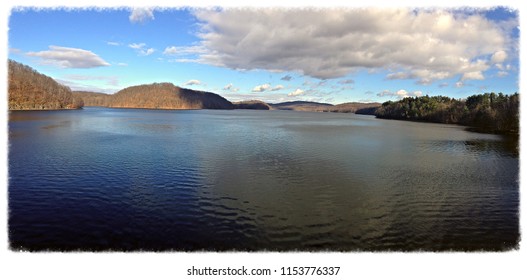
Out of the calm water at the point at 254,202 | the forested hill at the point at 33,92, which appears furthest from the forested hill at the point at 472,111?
the forested hill at the point at 33,92

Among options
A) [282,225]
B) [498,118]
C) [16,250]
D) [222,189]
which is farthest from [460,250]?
[498,118]

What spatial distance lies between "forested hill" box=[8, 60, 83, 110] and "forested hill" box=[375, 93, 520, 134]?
160m

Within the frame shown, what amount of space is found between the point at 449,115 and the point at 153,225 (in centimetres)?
12172

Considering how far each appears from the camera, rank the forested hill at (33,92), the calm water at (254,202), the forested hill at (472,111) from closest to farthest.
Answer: the calm water at (254,202), the forested hill at (472,111), the forested hill at (33,92)

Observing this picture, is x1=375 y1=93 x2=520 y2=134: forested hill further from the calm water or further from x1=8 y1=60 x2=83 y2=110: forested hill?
x1=8 y1=60 x2=83 y2=110: forested hill

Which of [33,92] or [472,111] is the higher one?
[33,92]

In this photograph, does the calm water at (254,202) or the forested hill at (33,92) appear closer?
the calm water at (254,202)

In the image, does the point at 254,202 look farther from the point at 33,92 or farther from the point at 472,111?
the point at 33,92

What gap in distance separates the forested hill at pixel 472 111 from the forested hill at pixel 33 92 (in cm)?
15961

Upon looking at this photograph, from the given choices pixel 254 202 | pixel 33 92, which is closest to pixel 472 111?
pixel 254 202

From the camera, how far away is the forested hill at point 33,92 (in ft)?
411

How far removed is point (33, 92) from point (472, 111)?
17500 centimetres

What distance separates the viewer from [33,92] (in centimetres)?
13812

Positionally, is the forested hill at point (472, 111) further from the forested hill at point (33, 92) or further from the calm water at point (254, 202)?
the forested hill at point (33, 92)
